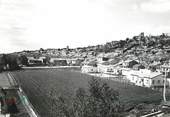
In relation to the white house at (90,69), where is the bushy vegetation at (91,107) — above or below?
above

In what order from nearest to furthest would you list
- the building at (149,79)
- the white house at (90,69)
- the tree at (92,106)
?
the tree at (92,106) → the building at (149,79) → the white house at (90,69)

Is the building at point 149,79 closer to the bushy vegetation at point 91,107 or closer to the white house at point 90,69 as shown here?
the white house at point 90,69

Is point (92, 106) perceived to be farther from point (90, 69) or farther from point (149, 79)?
point (90, 69)

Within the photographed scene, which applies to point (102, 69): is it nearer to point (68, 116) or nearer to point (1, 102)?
point (1, 102)

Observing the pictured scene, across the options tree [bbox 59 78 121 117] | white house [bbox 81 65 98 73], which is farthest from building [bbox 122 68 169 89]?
tree [bbox 59 78 121 117]

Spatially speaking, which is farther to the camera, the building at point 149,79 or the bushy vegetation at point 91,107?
the building at point 149,79

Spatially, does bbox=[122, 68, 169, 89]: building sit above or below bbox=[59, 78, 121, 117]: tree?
below

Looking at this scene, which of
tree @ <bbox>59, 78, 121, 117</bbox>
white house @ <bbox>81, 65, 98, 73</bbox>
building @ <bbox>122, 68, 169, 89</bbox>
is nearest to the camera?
tree @ <bbox>59, 78, 121, 117</bbox>

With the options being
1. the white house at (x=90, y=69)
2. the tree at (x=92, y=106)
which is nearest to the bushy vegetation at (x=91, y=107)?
the tree at (x=92, y=106)

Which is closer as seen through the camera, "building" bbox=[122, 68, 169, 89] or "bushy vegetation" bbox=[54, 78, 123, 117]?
"bushy vegetation" bbox=[54, 78, 123, 117]

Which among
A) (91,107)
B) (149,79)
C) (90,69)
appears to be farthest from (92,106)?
(90,69)

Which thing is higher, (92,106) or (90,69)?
(92,106)

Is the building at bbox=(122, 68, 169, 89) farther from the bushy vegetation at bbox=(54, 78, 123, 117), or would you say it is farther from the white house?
the bushy vegetation at bbox=(54, 78, 123, 117)
